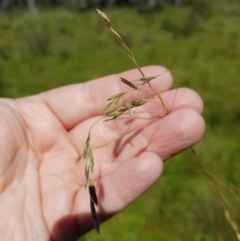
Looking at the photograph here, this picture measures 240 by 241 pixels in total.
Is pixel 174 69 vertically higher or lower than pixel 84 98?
lower

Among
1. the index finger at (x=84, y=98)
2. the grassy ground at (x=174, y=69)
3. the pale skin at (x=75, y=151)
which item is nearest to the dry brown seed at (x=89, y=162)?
the pale skin at (x=75, y=151)

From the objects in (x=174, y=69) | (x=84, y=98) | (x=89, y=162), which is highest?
(x=89, y=162)

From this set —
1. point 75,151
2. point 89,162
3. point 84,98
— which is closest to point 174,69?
point 84,98

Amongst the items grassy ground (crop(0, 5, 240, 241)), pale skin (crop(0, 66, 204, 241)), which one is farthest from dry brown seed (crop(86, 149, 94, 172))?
grassy ground (crop(0, 5, 240, 241))

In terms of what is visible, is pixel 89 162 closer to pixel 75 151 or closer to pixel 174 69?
pixel 75 151

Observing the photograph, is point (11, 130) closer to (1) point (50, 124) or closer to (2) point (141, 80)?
(1) point (50, 124)

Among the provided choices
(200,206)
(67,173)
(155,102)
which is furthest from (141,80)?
(200,206)
